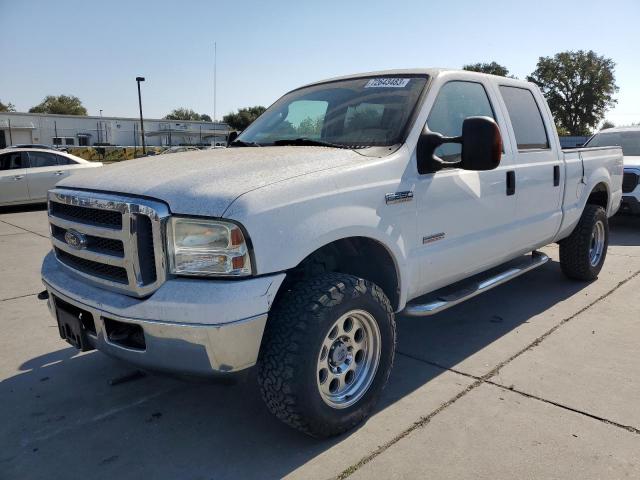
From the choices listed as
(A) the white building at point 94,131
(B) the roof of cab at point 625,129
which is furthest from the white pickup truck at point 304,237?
(A) the white building at point 94,131

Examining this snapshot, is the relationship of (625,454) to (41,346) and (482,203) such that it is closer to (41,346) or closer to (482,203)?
(482,203)

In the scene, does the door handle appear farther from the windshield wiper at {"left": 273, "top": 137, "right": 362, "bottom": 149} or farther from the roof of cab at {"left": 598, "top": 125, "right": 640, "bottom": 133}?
the roof of cab at {"left": 598, "top": 125, "right": 640, "bottom": 133}

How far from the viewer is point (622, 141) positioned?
998cm

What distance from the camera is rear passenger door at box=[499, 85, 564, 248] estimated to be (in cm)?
418

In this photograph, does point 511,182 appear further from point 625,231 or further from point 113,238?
point 625,231

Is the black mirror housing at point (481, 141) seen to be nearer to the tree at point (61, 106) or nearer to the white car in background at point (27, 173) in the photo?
the white car in background at point (27, 173)

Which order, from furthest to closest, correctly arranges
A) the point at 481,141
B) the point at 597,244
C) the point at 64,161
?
the point at 64,161, the point at 597,244, the point at 481,141

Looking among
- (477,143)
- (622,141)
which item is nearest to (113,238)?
(477,143)

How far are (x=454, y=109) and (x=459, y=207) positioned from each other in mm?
720

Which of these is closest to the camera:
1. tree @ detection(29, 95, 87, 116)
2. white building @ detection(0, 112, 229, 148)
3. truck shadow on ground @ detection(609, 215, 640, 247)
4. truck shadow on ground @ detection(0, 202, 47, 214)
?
truck shadow on ground @ detection(609, 215, 640, 247)

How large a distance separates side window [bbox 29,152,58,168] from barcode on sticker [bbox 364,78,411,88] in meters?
11.0

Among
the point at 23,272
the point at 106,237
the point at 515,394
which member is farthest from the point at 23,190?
the point at 515,394

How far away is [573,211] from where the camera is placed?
5.05m

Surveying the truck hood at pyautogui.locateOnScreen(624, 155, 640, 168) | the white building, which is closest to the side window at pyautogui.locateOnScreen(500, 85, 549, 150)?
the truck hood at pyautogui.locateOnScreen(624, 155, 640, 168)
